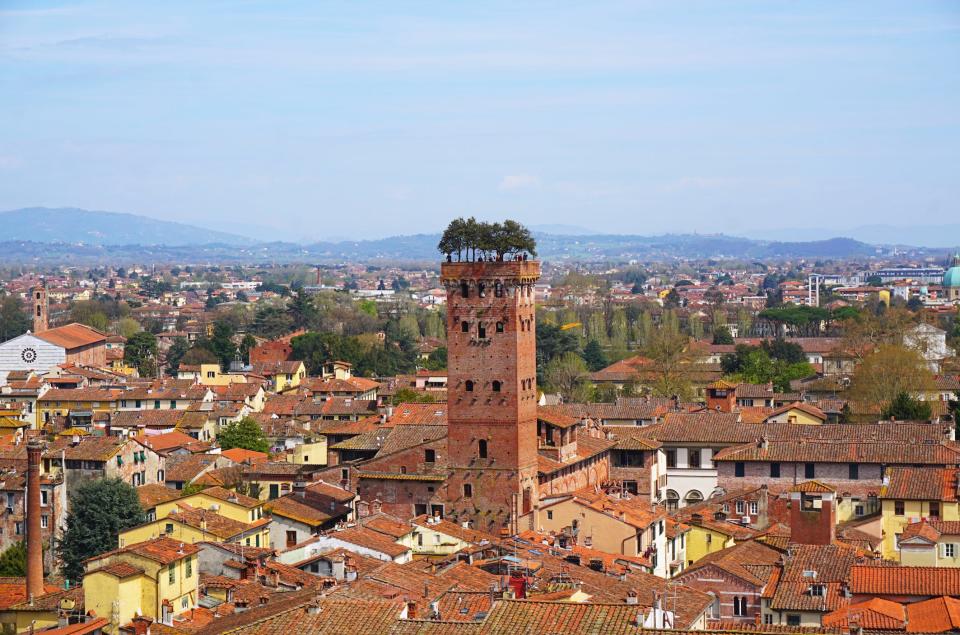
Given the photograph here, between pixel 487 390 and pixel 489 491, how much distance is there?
2381 mm

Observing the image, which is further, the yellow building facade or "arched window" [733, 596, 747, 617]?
"arched window" [733, 596, 747, 617]

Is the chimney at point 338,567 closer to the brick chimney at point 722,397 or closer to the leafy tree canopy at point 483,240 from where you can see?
the leafy tree canopy at point 483,240

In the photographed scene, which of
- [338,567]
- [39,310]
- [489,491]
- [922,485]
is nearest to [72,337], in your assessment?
[39,310]

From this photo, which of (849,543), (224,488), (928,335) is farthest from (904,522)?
(928,335)

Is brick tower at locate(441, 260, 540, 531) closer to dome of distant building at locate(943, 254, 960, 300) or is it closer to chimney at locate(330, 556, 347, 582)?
chimney at locate(330, 556, 347, 582)

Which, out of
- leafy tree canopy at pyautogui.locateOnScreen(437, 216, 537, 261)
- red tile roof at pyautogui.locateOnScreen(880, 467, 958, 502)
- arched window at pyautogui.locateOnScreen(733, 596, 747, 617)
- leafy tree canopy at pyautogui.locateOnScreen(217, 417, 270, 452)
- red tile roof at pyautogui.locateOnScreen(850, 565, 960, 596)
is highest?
leafy tree canopy at pyautogui.locateOnScreen(437, 216, 537, 261)

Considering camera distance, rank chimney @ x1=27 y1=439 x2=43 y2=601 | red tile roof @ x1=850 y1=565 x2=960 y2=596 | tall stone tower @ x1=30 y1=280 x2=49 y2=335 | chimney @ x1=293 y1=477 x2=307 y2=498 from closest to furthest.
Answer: red tile roof @ x1=850 y1=565 x2=960 y2=596
chimney @ x1=27 y1=439 x2=43 y2=601
chimney @ x1=293 y1=477 x2=307 y2=498
tall stone tower @ x1=30 y1=280 x2=49 y2=335

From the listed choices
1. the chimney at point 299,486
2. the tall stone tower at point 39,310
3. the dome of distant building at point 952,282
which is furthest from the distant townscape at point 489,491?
the dome of distant building at point 952,282

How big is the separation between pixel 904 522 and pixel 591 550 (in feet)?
25.2

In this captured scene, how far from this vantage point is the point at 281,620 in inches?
771

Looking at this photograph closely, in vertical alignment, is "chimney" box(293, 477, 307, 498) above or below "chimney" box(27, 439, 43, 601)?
below

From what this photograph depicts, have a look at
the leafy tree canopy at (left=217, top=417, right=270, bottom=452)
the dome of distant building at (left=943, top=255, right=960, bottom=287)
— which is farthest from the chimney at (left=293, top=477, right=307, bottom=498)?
the dome of distant building at (left=943, top=255, right=960, bottom=287)

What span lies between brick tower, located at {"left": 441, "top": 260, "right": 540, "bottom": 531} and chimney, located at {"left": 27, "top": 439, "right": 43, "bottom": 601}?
9579 mm

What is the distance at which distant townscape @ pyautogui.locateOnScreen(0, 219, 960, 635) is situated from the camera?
2634cm
